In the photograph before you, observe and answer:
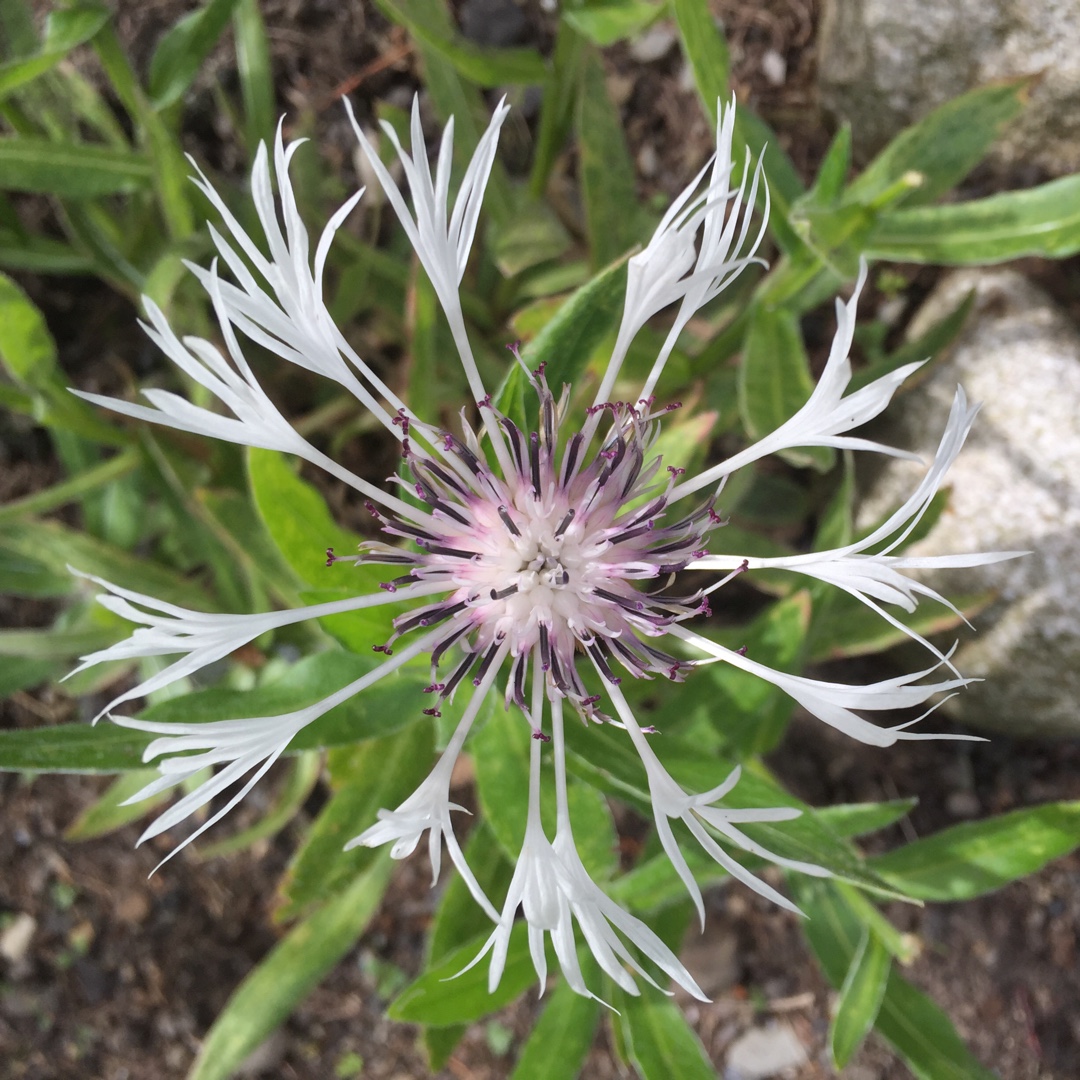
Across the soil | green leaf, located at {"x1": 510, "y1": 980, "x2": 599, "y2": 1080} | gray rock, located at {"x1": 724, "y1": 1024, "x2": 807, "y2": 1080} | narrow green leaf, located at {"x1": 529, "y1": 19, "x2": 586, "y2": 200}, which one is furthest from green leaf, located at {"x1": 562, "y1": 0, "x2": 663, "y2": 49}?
gray rock, located at {"x1": 724, "y1": 1024, "x2": 807, "y2": 1080}

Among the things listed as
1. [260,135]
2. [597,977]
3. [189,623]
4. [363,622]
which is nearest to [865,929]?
[597,977]

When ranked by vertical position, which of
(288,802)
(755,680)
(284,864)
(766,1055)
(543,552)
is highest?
(543,552)

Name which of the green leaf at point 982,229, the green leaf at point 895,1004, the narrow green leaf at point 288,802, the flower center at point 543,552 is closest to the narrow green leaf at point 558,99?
the green leaf at point 982,229

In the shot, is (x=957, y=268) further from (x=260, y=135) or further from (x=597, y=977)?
(x=597, y=977)

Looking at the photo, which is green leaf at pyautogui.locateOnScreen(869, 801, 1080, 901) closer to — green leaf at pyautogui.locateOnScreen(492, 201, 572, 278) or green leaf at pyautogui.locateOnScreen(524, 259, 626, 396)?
green leaf at pyautogui.locateOnScreen(524, 259, 626, 396)

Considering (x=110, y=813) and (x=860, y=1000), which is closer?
(x=860, y=1000)

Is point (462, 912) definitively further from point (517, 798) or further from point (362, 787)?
point (517, 798)

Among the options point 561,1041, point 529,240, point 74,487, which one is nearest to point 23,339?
point 74,487
